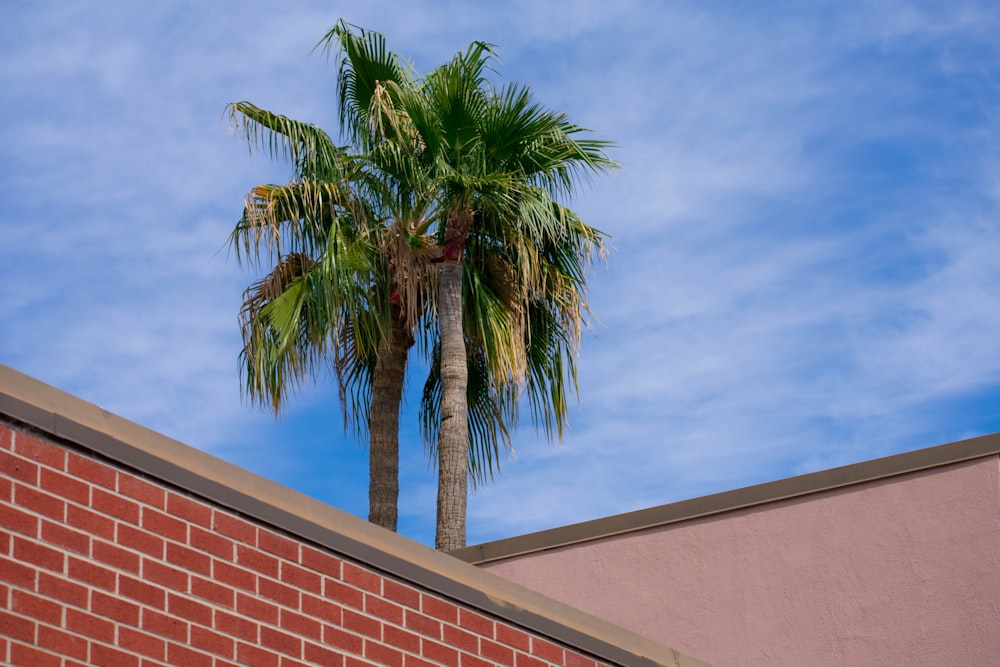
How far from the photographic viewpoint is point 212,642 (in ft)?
18.4

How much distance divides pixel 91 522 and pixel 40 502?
23cm

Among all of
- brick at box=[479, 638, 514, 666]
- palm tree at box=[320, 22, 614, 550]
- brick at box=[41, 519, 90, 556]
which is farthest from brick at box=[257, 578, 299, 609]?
palm tree at box=[320, 22, 614, 550]

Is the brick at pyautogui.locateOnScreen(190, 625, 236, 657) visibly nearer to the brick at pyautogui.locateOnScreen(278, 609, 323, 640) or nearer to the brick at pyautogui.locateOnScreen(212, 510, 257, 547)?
the brick at pyautogui.locateOnScreen(278, 609, 323, 640)

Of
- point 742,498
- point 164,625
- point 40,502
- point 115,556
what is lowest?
point 164,625

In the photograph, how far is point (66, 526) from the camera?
17.2 feet

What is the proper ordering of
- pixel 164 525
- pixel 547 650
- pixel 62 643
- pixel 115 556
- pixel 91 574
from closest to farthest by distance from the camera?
pixel 62 643 < pixel 91 574 < pixel 115 556 < pixel 164 525 < pixel 547 650

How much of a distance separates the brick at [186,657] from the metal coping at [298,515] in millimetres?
646

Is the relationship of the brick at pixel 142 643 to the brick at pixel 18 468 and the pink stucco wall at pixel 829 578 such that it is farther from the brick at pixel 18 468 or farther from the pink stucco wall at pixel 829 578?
the pink stucco wall at pixel 829 578

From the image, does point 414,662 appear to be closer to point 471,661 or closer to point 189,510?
point 471,661

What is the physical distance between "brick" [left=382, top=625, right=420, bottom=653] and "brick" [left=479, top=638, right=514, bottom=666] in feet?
1.64

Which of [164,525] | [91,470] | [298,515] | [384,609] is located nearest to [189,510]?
[164,525]

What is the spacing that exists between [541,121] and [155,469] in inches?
535

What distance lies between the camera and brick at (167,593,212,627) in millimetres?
5523

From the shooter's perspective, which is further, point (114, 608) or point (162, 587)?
point (162, 587)
